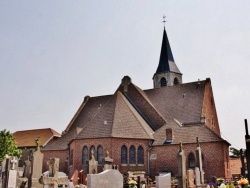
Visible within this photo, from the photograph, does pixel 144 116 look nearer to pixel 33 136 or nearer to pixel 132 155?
pixel 132 155

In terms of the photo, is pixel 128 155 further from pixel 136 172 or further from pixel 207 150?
pixel 207 150

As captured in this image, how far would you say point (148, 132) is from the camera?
35.7m

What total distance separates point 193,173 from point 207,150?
10959mm

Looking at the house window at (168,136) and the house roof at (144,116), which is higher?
the house roof at (144,116)

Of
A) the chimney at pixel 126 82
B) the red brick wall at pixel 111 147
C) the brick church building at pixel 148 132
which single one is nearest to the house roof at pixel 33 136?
the brick church building at pixel 148 132

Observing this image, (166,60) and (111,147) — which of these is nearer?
(111,147)

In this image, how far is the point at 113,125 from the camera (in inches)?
1353

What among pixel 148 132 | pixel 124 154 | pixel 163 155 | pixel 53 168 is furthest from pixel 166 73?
pixel 53 168

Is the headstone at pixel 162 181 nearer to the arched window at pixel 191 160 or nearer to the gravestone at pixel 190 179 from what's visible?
the gravestone at pixel 190 179

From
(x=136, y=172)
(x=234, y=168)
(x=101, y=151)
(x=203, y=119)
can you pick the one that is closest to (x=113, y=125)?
(x=101, y=151)

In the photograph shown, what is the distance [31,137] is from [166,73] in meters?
28.1

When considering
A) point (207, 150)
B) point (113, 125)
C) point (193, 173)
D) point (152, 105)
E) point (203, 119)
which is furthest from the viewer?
point (152, 105)

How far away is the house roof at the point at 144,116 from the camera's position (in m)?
34.1

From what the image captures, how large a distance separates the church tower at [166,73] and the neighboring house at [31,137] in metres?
21.0
